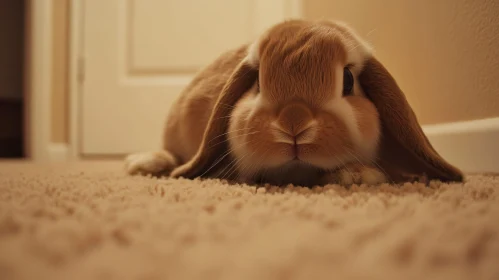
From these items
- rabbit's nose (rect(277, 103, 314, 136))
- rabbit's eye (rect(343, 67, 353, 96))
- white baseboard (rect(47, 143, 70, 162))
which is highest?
rabbit's eye (rect(343, 67, 353, 96))

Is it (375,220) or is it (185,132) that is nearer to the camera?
(375,220)

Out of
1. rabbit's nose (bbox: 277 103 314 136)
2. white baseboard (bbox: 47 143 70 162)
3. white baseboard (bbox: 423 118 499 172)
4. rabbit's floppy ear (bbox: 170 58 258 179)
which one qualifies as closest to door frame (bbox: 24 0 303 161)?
white baseboard (bbox: 47 143 70 162)

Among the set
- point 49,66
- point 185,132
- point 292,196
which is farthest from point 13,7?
point 292,196

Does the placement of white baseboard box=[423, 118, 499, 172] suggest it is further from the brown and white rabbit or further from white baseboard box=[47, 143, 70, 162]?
white baseboard box=[47, 143, 70, 162]

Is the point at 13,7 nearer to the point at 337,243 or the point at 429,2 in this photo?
the point at 429,2

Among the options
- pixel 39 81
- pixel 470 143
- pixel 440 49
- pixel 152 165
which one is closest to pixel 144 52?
pixel 39 81

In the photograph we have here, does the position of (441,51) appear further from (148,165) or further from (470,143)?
(148,165)
